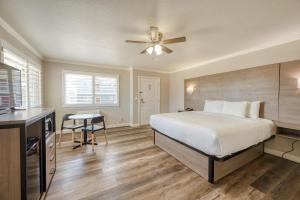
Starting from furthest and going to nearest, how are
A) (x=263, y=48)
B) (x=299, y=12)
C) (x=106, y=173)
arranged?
(x=263, y=48), (x=106, y=173), (x=299, y=12)

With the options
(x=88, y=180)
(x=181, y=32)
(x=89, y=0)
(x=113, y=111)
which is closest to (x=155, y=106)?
(x=113, y=111)

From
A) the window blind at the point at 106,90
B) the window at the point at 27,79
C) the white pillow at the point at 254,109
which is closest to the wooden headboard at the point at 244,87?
the white pillow at the point at 254,109

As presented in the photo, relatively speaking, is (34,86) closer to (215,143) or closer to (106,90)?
(106,90)

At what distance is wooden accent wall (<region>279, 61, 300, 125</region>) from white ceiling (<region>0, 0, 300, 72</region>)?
58cm

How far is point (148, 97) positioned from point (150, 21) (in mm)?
3643

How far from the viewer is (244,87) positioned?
3.23 metres

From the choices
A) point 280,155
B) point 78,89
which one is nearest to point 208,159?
point 280,155

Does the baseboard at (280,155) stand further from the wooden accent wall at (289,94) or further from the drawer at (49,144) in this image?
the drawer at (49,144)

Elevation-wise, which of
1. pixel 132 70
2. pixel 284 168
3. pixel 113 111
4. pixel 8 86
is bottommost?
pixel 284 168

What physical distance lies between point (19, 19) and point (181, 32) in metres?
2.50

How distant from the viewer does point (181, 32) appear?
2.33 metres

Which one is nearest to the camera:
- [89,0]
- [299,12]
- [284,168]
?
[89,0]

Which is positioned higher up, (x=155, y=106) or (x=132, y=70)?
(x=132, y=70)

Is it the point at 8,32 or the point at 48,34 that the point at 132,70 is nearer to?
the point at 48,34
